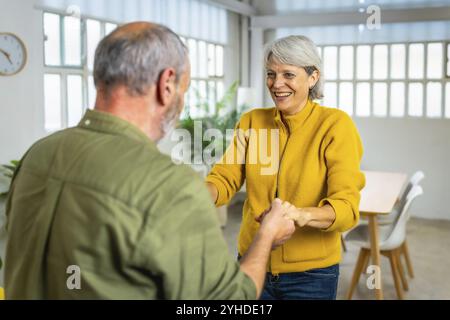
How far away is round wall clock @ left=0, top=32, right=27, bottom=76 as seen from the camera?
3977mm

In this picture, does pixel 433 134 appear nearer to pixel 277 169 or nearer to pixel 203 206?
pixel 277 169

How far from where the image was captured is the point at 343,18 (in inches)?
281

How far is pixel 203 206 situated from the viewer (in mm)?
1036

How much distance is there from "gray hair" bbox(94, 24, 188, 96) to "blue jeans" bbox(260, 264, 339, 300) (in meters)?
0.97

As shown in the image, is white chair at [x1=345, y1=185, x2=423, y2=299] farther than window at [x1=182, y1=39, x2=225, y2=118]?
No

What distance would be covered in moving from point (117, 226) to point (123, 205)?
38 millimetres

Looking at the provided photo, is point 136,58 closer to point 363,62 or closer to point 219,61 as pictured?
point 219,61

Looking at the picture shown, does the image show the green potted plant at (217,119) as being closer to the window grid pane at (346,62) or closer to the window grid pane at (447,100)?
the window grid pane at (346,62)

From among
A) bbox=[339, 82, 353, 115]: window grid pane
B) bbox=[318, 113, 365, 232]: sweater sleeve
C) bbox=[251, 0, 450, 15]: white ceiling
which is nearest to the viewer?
bbox=[318, 113, 365, 232]: sweater sleeve

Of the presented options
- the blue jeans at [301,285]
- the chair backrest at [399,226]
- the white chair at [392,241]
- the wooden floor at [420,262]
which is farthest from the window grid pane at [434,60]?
the blue jeans at [301,285]

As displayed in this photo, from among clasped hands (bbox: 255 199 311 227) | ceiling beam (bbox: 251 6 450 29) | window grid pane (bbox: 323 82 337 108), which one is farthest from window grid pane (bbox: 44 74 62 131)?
window grid pane (bbox: 323 82 337 108)

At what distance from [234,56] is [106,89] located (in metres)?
6.88

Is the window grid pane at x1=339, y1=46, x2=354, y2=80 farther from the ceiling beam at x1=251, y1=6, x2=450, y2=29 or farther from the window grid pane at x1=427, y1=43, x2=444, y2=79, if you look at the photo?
the window grid pane at x1=427, y1=43, x2=444, y2=79

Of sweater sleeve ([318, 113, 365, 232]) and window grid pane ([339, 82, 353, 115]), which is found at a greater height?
window grid pane ([339, 82, 353, 115])
